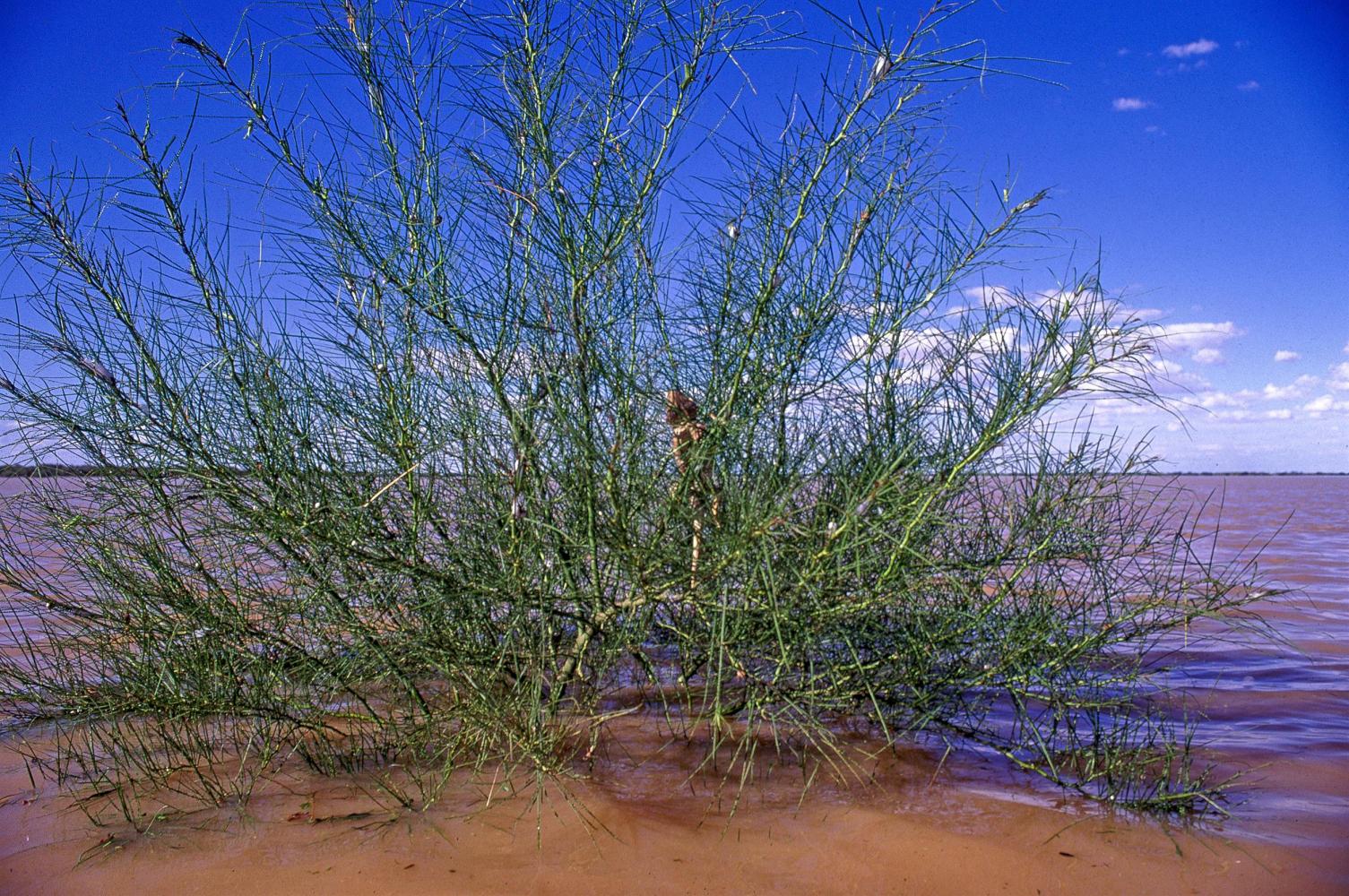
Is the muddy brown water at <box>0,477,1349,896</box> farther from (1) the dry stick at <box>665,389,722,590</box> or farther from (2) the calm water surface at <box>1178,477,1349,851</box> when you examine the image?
(1) the dry stick at <box>665,389,722,590</box>

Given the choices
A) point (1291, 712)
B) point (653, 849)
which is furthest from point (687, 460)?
point (1291, 712)

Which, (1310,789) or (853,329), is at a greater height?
(853,329)

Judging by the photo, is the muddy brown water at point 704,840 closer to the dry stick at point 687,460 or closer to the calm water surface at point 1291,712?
the calm water surface at point 1291,712

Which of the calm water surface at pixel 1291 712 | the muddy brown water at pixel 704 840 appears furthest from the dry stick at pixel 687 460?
the calm water surface at pixel 1291 712

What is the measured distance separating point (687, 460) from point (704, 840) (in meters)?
1.20

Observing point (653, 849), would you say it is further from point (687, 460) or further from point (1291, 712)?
point (1291, 712)

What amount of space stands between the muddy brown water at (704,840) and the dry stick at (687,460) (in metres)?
0.88

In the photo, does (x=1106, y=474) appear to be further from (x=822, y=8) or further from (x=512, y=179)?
(x=512, y=179)

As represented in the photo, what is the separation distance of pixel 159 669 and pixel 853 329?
239 cm

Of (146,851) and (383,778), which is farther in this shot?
(383,778)

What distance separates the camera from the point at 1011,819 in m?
3.18

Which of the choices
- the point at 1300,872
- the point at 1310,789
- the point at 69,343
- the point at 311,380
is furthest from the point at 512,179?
the point at 1310,789

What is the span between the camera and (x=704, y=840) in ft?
9.93

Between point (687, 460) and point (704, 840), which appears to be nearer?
point (687, 460)
